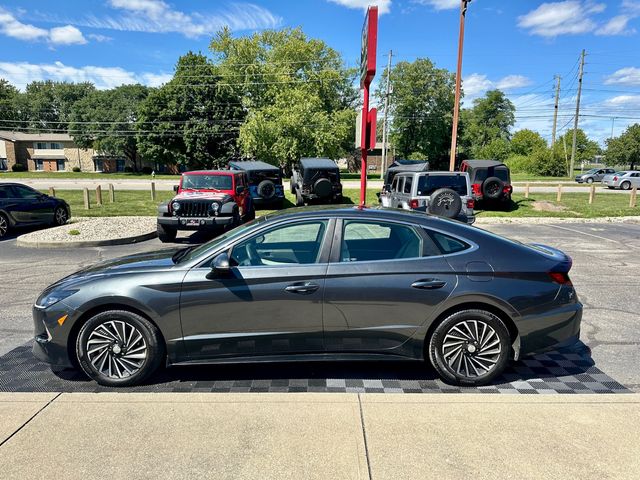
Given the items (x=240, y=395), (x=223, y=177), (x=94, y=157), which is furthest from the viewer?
(x=94, y=157)

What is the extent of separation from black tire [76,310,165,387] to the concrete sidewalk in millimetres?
201

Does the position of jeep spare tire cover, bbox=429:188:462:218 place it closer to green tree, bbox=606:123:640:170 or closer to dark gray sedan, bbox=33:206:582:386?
dark gray sedan, bbox=33:206:582:386

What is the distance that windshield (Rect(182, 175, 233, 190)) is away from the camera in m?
12.0

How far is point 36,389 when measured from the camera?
364 centimetres

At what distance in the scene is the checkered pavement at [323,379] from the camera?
145 inches

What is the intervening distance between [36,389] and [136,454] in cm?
147

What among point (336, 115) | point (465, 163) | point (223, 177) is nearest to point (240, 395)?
point (223, 177)

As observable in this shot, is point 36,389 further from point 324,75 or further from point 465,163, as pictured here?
point 324,75

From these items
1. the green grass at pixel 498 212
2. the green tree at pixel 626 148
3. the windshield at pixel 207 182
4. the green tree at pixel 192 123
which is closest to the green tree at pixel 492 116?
the green tree at pixel 626 148

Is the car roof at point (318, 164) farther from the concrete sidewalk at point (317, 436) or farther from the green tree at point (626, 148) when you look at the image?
the green tree at point (626, 148)

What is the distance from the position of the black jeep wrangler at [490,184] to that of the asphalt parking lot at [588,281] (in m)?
4.89

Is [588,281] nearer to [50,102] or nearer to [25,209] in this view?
[25,209]

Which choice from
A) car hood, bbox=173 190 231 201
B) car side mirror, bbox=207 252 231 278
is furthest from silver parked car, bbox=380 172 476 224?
car side mirror, bbox=207 252 231 278

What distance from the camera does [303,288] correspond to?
140 inches
